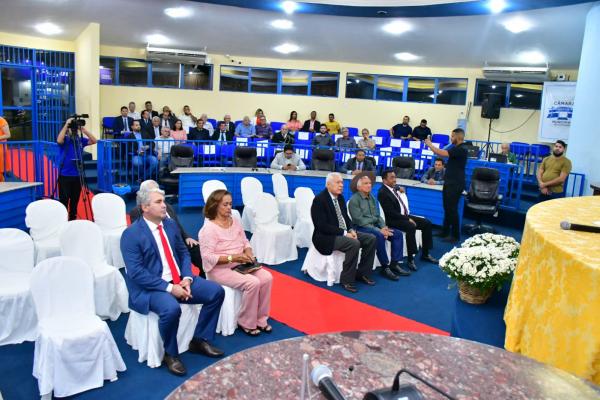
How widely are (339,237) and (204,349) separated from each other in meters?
2.05

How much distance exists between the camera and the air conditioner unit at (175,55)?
12180mm

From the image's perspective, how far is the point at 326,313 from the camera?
4.60 meters

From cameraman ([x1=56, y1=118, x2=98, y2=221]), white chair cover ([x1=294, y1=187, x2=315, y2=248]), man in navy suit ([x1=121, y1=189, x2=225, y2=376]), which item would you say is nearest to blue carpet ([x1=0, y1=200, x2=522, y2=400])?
man in navy suit ([x1=121, y1=189, x2=225, y2=376])

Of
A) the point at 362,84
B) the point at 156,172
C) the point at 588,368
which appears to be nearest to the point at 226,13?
the point at 156,172

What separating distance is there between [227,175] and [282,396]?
712 centimetres

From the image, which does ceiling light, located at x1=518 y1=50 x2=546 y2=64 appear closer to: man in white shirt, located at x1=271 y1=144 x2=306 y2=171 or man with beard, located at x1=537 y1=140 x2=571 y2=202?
man with beard, located at x1=537 y1=140 x2=571 y2=202

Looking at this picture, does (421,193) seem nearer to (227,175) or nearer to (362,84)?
(227,175)

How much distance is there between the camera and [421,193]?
788 centimetres

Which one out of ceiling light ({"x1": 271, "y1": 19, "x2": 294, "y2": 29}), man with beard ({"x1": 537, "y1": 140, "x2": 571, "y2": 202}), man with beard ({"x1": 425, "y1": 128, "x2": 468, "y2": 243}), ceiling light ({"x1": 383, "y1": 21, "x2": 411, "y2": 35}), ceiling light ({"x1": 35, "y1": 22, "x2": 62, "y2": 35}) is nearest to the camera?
man with beard ({"x1": 425, "y1": 128, "x2": 468, "y2": 243})

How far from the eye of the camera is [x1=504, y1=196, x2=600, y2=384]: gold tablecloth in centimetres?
179

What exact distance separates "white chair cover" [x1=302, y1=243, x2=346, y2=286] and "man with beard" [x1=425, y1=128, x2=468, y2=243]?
2.54 m

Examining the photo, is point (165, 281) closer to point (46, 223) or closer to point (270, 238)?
point (46, 223)

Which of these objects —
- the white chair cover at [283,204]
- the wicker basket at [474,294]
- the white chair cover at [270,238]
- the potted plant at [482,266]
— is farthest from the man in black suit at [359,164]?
the wicker basket at [474,294]

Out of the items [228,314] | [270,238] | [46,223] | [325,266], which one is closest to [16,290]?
[46,223]
